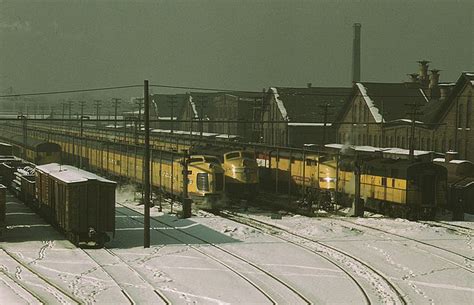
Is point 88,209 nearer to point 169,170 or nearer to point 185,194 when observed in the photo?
point 185,194

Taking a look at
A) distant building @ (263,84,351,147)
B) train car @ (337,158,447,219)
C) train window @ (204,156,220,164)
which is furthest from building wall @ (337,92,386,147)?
train window @ (204,156,220,164)

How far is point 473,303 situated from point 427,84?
62.0 meters

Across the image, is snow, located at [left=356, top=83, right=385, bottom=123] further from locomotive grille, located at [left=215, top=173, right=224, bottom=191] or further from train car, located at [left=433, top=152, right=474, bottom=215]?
locomotive grille, located at [left=215, top=173, right=224, bottom=191]

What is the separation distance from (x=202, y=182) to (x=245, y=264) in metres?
14.4

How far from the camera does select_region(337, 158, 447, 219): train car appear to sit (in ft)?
112

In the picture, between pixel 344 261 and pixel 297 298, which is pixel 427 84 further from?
pixel 297 298

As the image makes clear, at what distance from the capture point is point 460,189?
36531 mm

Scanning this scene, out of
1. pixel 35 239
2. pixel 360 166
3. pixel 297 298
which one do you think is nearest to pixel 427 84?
pixel 360 166

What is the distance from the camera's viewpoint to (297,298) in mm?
18078

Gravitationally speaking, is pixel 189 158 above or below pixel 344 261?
above

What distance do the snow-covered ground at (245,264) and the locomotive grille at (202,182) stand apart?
3524 mm

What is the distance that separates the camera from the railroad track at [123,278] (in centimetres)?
1784

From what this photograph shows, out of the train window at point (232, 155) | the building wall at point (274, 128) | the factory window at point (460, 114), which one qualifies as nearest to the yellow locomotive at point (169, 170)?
the train window at point (232, 155)

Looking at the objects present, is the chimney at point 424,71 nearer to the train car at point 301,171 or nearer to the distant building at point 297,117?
the distant building at point 297,117
